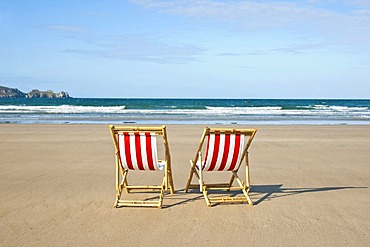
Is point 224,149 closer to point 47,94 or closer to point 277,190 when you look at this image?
point 277,190

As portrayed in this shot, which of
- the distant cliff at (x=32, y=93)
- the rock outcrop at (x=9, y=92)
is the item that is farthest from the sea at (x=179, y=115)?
the distant cliff at (x=32, y=93)

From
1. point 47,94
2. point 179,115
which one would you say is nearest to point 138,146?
point 179,115

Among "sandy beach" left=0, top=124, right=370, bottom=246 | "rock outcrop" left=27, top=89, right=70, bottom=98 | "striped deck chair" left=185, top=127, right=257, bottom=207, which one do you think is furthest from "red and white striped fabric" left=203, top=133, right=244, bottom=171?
"rock outcrop" left=27, top=89, right=70, bottom=98

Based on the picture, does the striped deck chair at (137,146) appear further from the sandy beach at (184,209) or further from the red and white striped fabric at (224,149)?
the red and white striped fabric at (224,149)

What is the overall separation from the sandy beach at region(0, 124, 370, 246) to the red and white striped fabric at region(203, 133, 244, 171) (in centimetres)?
54

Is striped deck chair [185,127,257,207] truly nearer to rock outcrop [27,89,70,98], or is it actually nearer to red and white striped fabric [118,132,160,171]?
red and white striped fabric [118,132,160,171]

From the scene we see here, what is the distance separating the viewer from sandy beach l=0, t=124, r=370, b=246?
14.3 ft

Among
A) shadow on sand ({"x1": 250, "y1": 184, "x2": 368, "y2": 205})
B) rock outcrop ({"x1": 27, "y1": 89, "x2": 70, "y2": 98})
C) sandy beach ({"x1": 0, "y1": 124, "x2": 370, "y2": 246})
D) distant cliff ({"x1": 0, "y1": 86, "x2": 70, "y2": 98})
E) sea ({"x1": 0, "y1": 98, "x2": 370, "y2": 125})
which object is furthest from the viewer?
rock outcrop ({"x1": 27, "y1": 89, "x2": 70, "y2": 98})

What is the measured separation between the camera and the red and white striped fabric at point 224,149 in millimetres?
5480

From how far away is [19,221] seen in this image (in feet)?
16.0

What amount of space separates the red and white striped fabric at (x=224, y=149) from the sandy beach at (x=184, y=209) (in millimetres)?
536

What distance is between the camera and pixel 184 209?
5.38 meters

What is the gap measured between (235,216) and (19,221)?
2.37m

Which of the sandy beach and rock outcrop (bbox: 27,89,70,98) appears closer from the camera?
the sandy beach
